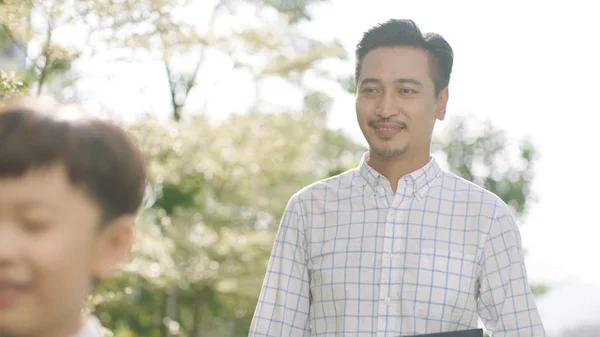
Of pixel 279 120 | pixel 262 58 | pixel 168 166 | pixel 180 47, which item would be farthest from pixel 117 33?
pixel 279 120

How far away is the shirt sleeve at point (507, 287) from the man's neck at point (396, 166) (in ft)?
1.17

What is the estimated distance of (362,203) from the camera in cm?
373

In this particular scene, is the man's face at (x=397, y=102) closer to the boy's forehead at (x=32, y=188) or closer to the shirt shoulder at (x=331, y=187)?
the shirt shoulder at (x=331, y=187)

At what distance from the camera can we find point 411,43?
378cm

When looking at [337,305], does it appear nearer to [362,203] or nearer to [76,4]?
[362,203]

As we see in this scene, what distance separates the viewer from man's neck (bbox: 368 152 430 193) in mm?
3680

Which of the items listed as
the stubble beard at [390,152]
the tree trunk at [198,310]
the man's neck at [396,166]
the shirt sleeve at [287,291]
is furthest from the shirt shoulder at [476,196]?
the tree trunk at [198,310]

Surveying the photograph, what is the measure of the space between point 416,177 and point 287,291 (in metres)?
0.63

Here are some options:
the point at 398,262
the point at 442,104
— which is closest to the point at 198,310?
the point at 442,104

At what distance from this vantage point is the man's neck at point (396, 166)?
12.1 feet

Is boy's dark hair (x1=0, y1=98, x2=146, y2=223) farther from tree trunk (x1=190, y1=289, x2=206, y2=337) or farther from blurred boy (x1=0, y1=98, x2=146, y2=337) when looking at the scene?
tree trunk (x1=190, y1=289, x2=206, y2=337)

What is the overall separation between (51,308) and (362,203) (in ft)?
7.60

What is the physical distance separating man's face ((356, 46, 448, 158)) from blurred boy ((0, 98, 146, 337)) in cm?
209

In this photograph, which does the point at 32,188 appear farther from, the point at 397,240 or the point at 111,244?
the point at 397,240
